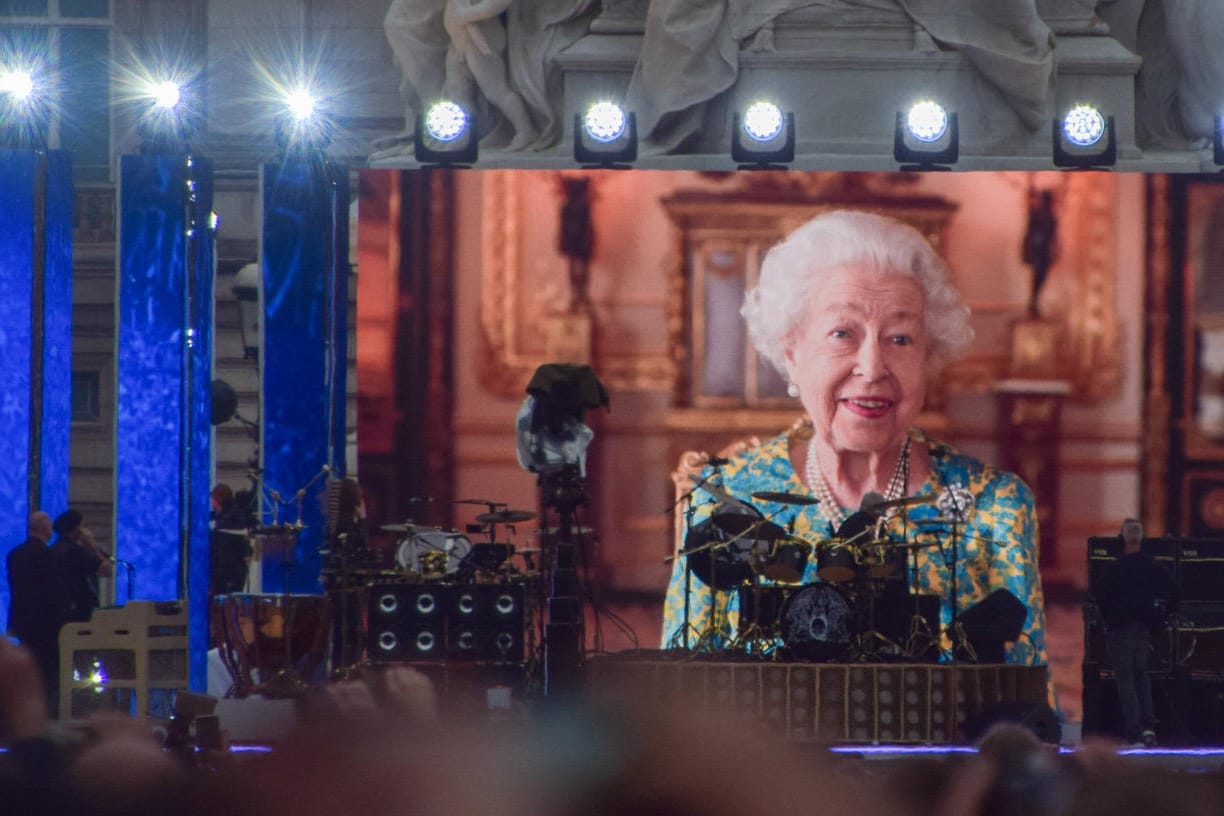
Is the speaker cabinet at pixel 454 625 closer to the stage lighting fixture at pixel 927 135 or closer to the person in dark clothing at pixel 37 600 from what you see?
the person in dark clothing at pixel 37 600

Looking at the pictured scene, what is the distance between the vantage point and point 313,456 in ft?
41.4

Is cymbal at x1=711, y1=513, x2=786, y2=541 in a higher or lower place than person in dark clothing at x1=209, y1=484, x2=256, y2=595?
higher

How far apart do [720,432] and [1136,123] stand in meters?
3.88

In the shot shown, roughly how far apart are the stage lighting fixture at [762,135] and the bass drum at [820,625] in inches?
143

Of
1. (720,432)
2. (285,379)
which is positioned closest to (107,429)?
(285,379)

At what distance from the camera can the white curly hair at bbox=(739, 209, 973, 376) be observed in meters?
13.4

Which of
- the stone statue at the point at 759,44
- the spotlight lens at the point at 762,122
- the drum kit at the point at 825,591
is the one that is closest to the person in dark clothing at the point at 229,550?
the drum kit at the point at 825,591

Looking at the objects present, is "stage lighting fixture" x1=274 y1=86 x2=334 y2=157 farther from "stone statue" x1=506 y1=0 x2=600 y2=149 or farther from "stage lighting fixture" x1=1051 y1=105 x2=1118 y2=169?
"stage lighting fixture" x1=1051 y1=105 x2=1118 y2=169

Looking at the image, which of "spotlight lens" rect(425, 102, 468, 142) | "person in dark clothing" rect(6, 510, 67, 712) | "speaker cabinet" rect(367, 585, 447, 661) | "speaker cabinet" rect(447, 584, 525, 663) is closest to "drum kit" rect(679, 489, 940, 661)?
"speaker cabinet" rect(447, 584, 525, 663)

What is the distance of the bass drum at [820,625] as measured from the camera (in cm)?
1059

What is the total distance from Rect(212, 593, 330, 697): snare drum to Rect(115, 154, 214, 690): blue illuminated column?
22 cm

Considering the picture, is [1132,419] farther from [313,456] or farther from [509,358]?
[313,456]

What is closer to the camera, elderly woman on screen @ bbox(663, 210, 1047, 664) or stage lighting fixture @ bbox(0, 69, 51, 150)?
stage lighting fixture @ bbox(0, 69, 51, 150)

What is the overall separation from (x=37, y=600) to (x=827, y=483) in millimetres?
5493
